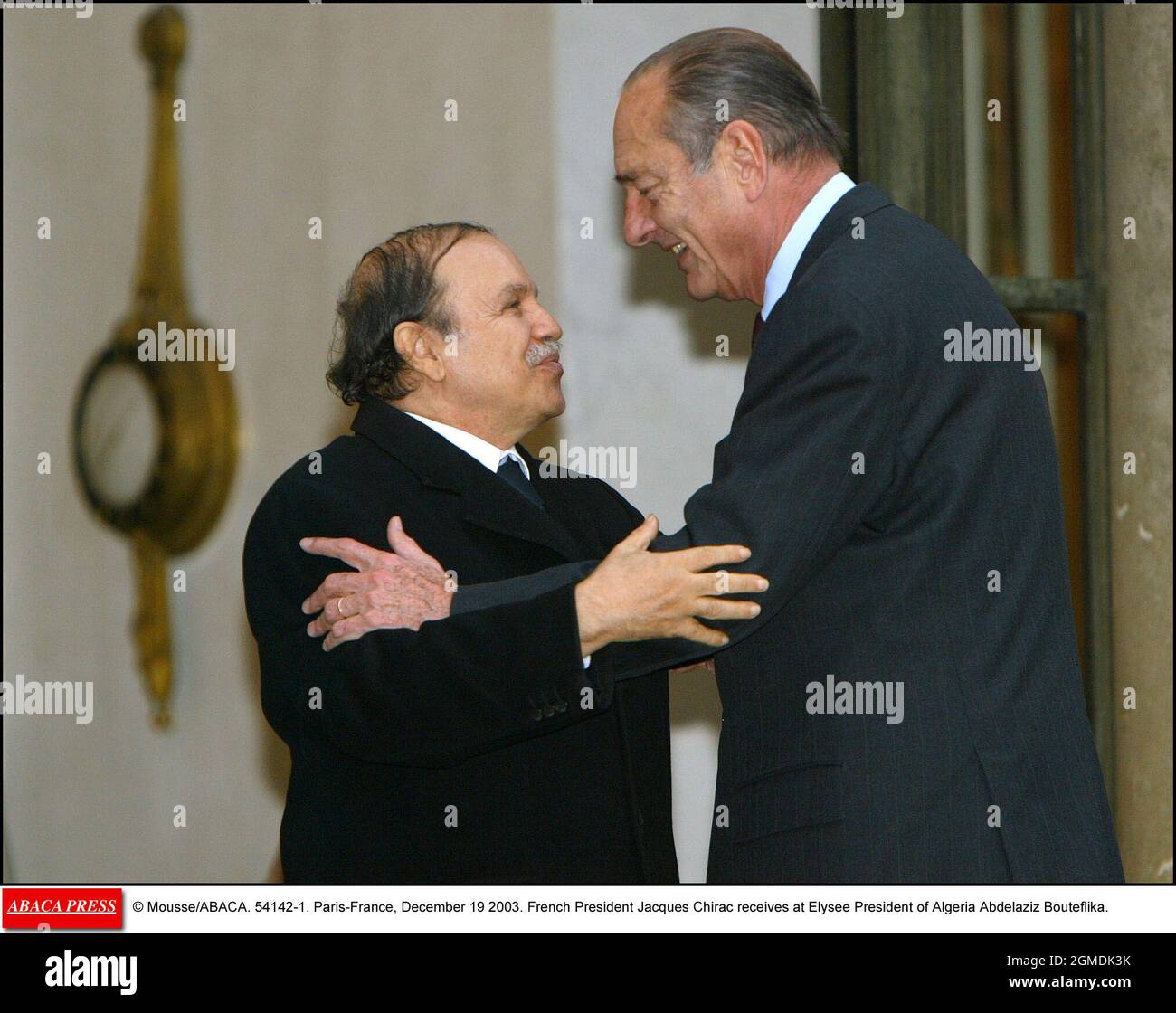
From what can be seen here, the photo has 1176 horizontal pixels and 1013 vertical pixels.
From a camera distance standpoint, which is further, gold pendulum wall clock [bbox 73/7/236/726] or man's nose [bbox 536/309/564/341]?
gold pendulum wall clock [bbox 73/7/236/726]

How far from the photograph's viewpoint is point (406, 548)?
217cm

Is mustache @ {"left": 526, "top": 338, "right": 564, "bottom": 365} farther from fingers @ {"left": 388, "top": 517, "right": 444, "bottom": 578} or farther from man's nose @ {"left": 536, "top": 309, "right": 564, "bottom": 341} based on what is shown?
fingers @ {"left": 388, "top": 517, "right": 444, "bottom": 578}

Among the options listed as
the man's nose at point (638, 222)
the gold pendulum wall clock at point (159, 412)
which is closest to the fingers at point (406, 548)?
A: the man's nose at point (638, 222)

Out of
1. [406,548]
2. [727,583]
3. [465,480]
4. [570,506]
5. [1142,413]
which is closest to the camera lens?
[727,583]

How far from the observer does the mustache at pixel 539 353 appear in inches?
94.6

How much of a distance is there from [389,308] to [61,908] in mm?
979

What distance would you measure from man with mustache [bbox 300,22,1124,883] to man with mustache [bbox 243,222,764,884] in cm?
7

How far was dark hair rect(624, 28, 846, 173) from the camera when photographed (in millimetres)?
2225

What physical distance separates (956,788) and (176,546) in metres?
2.96

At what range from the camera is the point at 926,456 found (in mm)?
1997

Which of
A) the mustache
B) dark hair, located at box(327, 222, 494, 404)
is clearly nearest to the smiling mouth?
the mustache

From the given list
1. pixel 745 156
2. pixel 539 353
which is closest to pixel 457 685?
pixel 539 353
